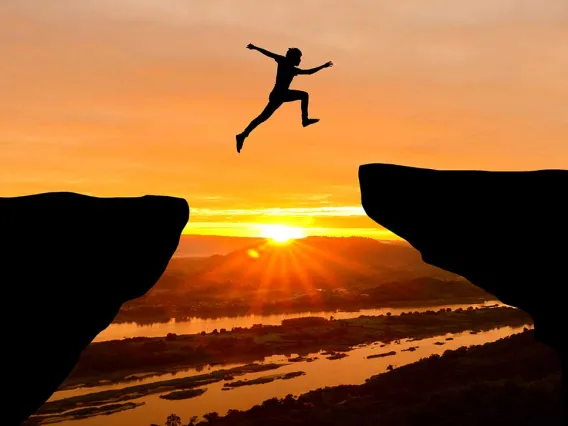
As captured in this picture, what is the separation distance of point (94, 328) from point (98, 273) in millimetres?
1072

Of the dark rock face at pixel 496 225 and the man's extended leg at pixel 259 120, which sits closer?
the dark rock face at pixel 496 225

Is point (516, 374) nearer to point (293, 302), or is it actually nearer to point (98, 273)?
point (98, 273)

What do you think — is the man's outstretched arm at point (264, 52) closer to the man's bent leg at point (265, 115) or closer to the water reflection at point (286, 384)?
the man's bent leg at point (265, 115)

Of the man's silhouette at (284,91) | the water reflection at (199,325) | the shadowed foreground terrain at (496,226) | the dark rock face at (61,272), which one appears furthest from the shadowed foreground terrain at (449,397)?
the water reflection at (199,325)

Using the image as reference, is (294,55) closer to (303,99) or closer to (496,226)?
(303,99)

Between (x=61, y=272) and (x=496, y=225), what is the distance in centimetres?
744

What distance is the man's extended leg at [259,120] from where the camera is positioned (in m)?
11.5

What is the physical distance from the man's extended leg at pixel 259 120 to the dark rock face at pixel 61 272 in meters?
2.11

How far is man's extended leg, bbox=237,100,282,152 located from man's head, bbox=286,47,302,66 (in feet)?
3.27

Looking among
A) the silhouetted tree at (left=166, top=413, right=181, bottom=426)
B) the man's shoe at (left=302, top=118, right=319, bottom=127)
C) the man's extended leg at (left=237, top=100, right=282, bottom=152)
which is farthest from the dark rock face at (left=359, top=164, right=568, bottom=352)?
the silhouetted tree at (left=166, top=413, right=181, bottom=426)

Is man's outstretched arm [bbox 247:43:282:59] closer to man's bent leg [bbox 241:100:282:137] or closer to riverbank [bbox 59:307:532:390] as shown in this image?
man's bent leg [bbox 241:100:282:137]

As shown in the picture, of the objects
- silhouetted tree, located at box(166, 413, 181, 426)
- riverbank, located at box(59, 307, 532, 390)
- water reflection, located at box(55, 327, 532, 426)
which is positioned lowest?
water reflection, located at box(55, 327, 532, 426)

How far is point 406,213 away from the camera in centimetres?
1018

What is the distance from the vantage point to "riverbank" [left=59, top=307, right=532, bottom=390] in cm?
5322
